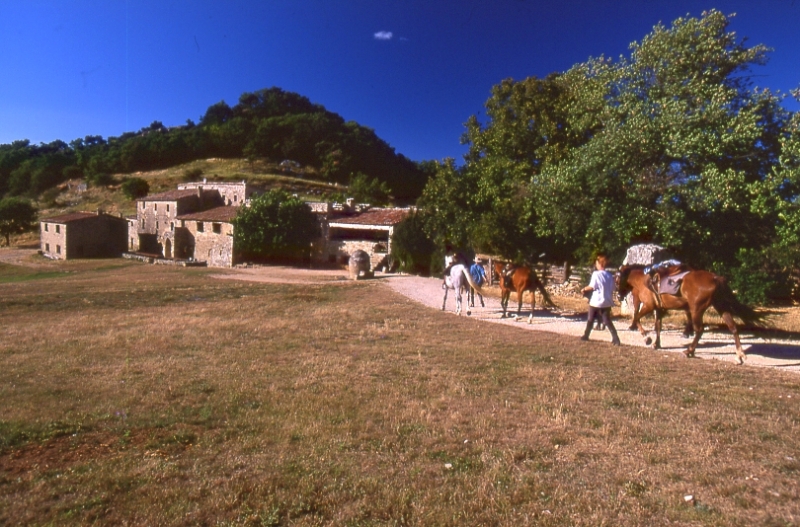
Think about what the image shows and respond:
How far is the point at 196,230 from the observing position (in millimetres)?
49031

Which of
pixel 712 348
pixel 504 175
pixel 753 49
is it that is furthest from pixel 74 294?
pixel 753 49

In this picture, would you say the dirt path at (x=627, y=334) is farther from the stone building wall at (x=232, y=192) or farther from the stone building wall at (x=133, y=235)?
the stone building wall at (x=133, y=235)

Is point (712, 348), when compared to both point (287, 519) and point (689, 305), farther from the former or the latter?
point (287, 519)

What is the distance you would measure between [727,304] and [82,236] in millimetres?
54131

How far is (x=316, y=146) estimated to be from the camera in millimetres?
90188

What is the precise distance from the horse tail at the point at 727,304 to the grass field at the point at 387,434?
106cm

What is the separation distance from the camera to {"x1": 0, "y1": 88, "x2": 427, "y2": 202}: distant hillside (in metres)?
86.2

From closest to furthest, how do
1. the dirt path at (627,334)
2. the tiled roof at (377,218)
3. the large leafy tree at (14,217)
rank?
the dirt path at (627,334), the tiled roof at (377,218), the large leafy tree at (14,217)

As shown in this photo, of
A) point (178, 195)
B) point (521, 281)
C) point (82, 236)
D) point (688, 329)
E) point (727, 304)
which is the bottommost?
point (688, 329)

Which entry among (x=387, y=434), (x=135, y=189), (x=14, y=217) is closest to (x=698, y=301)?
(x=387, y=434)

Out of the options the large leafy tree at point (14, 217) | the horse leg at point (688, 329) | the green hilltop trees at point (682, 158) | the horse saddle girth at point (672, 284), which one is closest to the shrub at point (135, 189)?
the large leafy tree at point (14, 217)

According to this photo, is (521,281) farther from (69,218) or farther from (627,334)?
(69,218)

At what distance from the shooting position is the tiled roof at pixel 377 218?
38.4 meters

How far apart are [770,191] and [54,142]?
12814 centimetres
